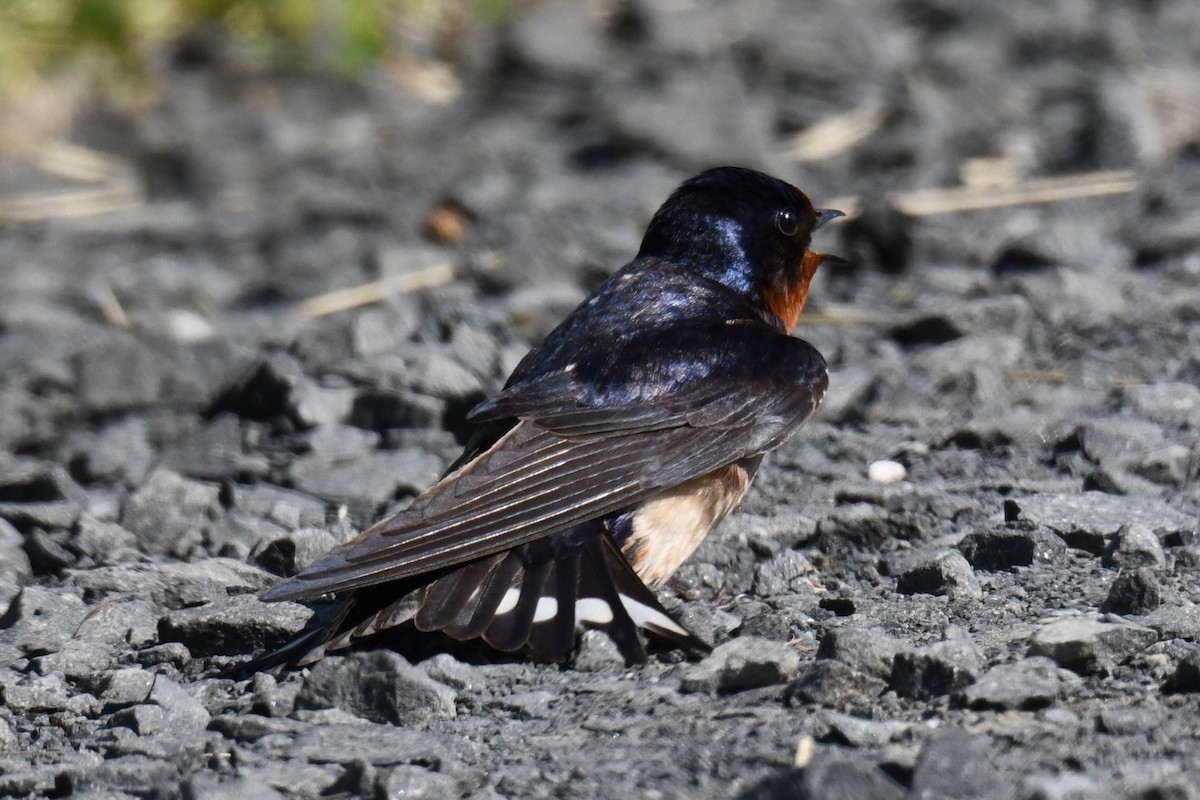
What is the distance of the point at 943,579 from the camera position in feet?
10.3

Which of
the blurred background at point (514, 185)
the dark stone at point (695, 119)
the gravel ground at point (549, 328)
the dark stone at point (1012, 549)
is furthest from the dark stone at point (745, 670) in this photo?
the dark stone at point (695, 119)

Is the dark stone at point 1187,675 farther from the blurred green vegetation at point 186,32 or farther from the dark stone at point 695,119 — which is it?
the blurred green vegetation at point 186,32

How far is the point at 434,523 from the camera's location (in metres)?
2.95

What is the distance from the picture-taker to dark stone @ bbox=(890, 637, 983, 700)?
8.57 ft

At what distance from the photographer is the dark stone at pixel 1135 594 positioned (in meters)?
2.89

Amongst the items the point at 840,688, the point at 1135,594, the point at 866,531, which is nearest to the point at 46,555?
the point at 866,531

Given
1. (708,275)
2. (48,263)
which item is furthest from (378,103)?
(708,275)

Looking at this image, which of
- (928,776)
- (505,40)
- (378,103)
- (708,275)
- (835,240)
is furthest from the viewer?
(505,40)

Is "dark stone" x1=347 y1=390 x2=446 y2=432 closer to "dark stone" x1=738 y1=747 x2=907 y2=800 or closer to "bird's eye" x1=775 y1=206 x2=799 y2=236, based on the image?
"bird's eye" x1=775 y1=206 x2=799 y2=236

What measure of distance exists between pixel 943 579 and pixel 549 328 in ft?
6.76

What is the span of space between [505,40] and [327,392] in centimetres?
379

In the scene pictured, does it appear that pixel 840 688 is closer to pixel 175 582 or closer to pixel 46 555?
pixel 175 582

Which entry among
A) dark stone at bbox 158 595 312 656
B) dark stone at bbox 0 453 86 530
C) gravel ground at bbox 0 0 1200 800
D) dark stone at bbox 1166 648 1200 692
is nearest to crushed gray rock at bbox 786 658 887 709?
gravel ground at bbox 0 0 1200 800

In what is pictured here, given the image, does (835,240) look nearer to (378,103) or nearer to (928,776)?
(378,103)
